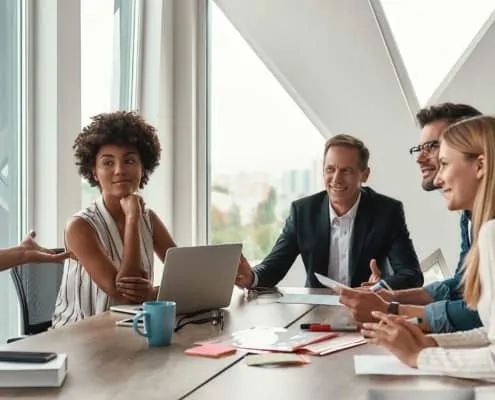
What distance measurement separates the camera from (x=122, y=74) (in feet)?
14.0

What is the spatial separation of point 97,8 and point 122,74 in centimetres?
56

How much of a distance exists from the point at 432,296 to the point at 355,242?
671 mm

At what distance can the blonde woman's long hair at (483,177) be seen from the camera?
4.92ft

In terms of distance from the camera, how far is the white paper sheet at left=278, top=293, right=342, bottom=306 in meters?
2.44

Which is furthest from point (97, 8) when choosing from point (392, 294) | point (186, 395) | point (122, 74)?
point (186, 395)

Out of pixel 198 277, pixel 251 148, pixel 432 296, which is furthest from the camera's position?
pixel 251 148

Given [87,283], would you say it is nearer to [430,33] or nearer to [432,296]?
[432,296]

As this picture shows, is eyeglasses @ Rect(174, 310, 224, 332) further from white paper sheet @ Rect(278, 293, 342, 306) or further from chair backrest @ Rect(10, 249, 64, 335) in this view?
chair backrest @ Rect(10, 249, 64, 335)

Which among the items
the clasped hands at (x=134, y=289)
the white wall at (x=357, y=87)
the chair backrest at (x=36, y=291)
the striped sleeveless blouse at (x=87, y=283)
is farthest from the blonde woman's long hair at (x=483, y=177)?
the white wall at (x=357, y=87)

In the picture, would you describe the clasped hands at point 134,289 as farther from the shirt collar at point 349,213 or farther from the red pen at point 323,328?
the shirt collar at point 349,213

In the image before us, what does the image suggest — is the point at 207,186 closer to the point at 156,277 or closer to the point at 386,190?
the point at 156,277

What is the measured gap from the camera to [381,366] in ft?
4.88

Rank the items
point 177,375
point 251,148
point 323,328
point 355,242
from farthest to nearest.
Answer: point 251,148 < point 355,242 < point 323,328 < point 177,375

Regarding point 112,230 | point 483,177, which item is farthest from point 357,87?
point 483,177
